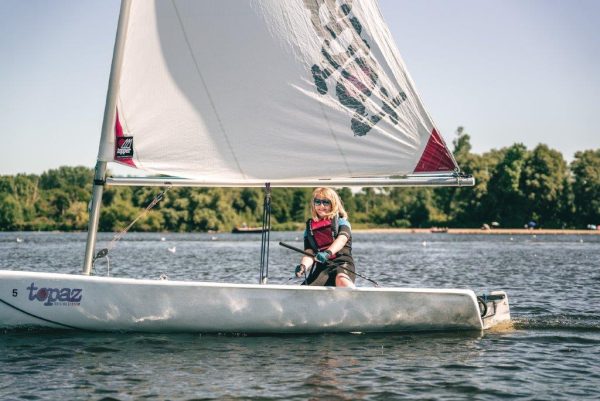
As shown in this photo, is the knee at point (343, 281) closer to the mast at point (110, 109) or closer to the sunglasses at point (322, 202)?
the sunglasses at point (322, 202)

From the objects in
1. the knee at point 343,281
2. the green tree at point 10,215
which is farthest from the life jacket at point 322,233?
the green tree at point 10,215

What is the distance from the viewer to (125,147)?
11523 mm

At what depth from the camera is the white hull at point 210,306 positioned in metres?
11.2

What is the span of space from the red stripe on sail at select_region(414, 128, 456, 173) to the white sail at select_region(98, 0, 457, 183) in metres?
0.02

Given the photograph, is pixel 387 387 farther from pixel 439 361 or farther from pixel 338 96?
pixel 338 96

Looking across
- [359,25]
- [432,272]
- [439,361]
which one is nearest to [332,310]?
[439,361]

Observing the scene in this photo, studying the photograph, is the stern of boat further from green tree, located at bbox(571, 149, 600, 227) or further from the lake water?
green tree, located at bbox(571, 149, 600, 227)

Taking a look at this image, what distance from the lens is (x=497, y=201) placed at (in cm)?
11550

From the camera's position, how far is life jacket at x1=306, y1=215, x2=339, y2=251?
→ 37.6ft

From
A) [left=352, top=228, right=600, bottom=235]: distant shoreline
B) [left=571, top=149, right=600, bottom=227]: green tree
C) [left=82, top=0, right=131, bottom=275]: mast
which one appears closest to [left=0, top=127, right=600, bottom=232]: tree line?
[left=571, top=149, right=600, bottom=227]: green tree

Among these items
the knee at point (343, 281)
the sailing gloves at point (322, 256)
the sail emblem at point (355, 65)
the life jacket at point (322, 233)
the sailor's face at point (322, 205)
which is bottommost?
the knee at point (343, 281)

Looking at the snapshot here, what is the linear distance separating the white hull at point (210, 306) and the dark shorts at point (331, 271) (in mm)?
368

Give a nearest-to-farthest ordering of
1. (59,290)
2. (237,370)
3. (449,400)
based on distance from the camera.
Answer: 1. (449,400)
2. (237,370)
3. (59,290)

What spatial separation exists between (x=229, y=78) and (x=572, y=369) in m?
6.50
